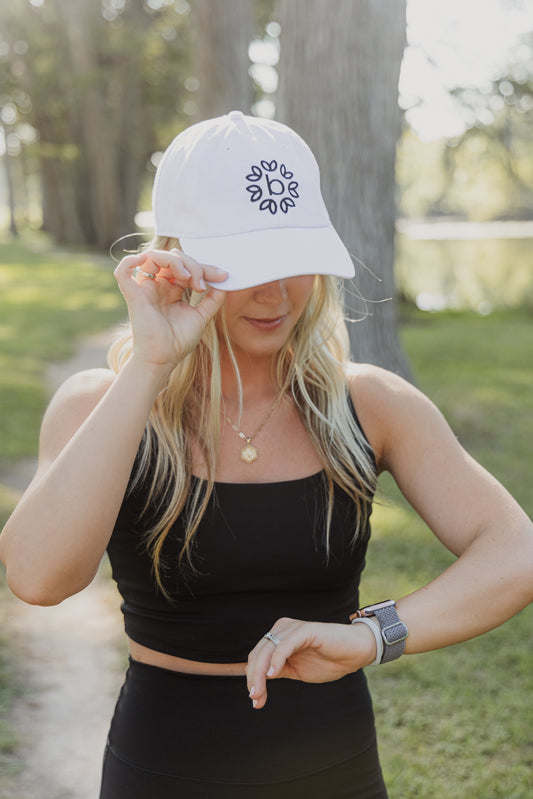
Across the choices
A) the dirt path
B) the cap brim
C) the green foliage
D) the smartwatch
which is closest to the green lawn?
the dirt path

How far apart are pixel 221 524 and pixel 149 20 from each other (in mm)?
24858

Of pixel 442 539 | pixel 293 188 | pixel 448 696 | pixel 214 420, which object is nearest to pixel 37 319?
pixel 448 696

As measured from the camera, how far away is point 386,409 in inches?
73.8

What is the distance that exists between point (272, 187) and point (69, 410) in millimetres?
A: 591

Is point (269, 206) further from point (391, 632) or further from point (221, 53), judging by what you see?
point (221, 53)

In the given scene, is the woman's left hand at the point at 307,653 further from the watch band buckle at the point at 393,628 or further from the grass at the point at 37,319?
the grass at the point at 37,319

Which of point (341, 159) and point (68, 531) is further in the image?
point (341, 159)

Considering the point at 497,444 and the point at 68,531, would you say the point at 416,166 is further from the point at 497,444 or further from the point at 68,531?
the point at 68,531

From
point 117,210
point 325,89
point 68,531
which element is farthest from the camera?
point 117,210

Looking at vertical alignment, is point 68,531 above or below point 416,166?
above

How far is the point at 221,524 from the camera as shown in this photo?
1739 mm

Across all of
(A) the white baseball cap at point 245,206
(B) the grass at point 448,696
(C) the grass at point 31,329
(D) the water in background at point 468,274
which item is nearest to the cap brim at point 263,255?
(A) the white baseball cap at point 245,206

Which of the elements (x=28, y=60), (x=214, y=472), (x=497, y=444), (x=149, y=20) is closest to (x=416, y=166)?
(x=149, y=20)

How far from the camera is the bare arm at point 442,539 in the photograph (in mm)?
1479
